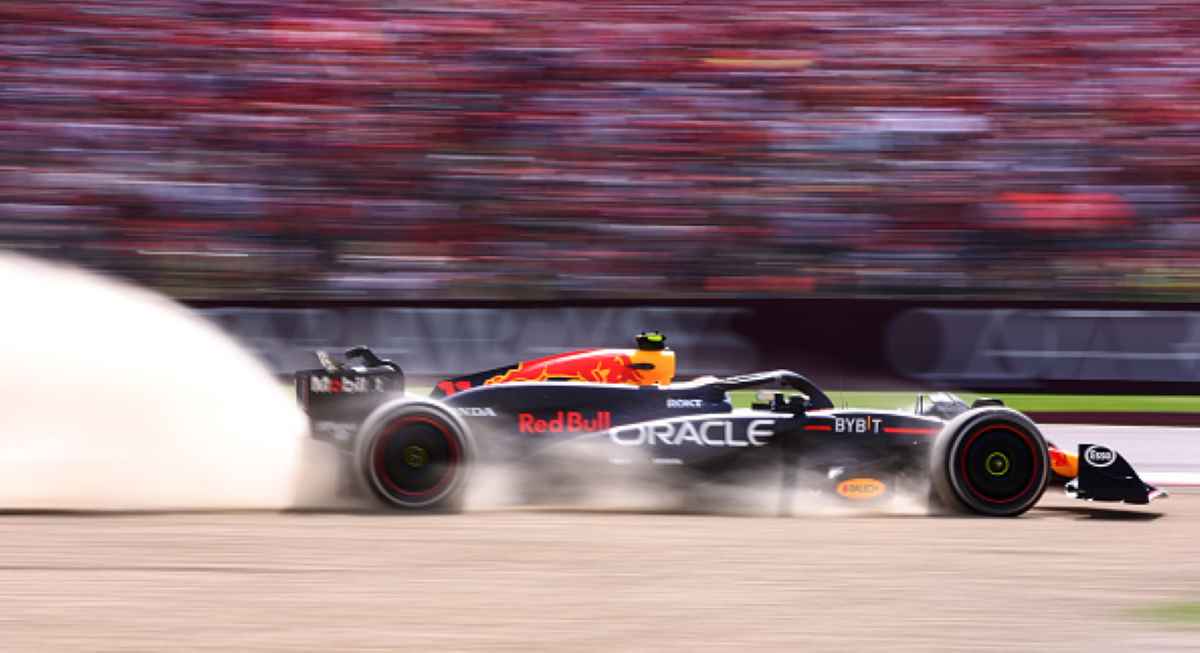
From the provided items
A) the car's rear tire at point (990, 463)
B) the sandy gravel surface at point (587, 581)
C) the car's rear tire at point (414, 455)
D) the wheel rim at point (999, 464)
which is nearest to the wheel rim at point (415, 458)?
the car's rear tire at point (414, 455)

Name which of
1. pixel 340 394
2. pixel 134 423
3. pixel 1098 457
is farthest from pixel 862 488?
pixel 134 423

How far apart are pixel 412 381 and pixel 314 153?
3433mm

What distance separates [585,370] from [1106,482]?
2747 mm

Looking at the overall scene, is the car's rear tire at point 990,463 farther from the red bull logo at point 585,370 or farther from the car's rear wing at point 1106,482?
the red bull logo at point 585,370

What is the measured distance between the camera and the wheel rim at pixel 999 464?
24.1ft

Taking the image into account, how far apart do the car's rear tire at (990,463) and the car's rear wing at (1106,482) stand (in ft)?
0.69

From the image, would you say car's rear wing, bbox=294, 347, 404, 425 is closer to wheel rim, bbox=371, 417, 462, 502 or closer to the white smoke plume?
wheel rim, bbox=371, 417, 462, 502

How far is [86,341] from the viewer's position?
8.88 m

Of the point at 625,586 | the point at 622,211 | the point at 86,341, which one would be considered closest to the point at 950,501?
the point at 625,586

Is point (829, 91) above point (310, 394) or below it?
above

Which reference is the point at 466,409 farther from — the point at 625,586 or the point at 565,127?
the point at 565,127

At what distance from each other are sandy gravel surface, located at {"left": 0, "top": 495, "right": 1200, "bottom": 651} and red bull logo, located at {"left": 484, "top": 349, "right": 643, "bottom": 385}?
2.54 feet

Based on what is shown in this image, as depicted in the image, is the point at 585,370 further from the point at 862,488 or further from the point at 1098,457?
the point at 1098,457

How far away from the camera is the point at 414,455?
24.4 ft
